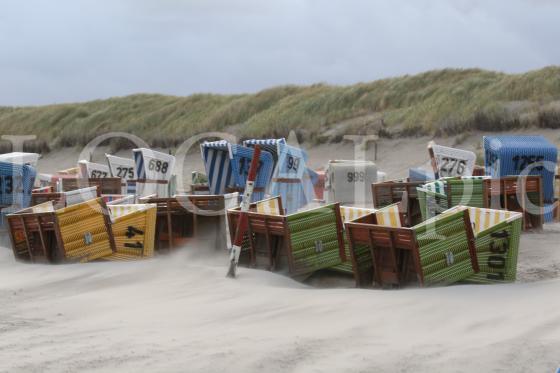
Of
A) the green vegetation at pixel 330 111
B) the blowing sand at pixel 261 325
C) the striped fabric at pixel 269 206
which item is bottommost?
the blowing sand at pixel 261 325

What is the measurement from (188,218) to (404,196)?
432 cm

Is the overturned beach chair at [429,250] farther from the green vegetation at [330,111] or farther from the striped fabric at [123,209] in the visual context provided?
the green vegetation at [330,111]

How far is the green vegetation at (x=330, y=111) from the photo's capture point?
41.9 m

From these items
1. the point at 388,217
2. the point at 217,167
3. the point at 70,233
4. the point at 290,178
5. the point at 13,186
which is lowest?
the point at 70,233

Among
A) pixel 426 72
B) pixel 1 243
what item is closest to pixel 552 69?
pixel 426 72

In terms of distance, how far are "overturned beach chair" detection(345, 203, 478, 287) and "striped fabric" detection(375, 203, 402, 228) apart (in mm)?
1697

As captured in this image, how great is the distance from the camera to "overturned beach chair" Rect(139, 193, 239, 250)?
1513 centimetres

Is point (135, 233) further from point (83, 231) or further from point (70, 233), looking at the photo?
point (70, 233)

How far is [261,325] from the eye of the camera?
9125 millimetres

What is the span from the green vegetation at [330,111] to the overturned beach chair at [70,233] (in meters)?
28.5

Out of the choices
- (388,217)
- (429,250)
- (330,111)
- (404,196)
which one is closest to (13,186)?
(404,196)

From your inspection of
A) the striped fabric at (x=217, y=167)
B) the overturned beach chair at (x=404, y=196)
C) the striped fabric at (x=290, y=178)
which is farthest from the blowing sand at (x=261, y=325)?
the striped fabric at (x=290, y=178)

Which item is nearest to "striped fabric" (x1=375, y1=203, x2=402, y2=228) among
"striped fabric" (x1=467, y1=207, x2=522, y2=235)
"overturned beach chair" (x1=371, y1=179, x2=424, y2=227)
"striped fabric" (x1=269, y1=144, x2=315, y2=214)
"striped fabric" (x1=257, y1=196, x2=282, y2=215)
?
"striped fabric" (x1=467, y1=207, x2=522, y2=235)

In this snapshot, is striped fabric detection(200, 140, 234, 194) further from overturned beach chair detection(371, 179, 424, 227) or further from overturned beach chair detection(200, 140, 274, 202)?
overturned beach chair detection(371, 179, 424, 227)
